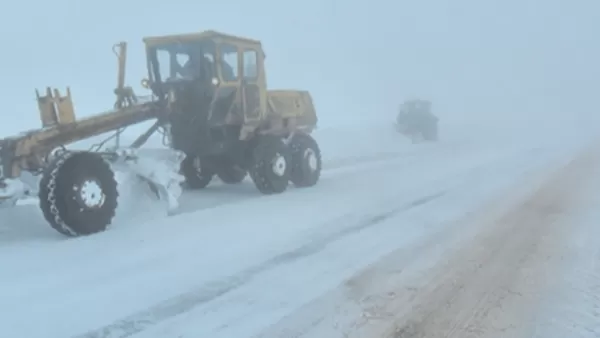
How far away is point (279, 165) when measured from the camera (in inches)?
401

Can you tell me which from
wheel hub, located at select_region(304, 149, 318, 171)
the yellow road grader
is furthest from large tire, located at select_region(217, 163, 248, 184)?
wheel hub, located at select_region(304, 149, 318, 171)

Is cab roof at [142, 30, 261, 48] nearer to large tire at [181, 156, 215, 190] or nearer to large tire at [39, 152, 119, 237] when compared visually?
large tire at [181, 156, 215, 190]

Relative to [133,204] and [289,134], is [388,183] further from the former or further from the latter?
[133,204]

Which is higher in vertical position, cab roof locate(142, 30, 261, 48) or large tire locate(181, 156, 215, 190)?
cab roof locate(142, 30, 261, 48)

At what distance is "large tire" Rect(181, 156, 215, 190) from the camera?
10.6m

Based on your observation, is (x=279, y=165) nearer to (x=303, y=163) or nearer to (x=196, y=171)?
(x=303, y=163)

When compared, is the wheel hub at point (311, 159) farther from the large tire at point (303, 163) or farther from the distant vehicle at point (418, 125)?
the distant vehicle at point (418, 125)

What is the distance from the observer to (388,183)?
431 inches

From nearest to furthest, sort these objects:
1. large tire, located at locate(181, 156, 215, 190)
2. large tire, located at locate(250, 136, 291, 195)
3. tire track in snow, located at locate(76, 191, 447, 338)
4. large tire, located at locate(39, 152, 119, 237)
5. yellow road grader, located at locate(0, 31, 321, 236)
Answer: tire track in snow, located at locate(76, 191, 447, 338) → large tire, located at locate(39, 152, 119, 237) → yellow road grader, located at locate(0, 31, 321, 236) → large tire, located at locate(250, 136, 291, 195) → large tire, located at locate(181, 156, 215, 190)

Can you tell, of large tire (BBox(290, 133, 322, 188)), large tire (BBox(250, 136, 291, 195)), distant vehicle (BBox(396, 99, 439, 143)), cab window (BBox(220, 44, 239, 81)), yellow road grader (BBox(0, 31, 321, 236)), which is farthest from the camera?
distant vehicle (BBox(396, 99, 439, 143))

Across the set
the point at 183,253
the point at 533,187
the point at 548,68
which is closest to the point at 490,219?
the point at 533,187

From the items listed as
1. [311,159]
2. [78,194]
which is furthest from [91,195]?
[311,159]

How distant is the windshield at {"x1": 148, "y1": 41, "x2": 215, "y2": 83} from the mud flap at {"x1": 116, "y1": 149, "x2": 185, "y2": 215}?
57.0 inches

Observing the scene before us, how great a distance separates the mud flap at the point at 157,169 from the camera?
779cm
